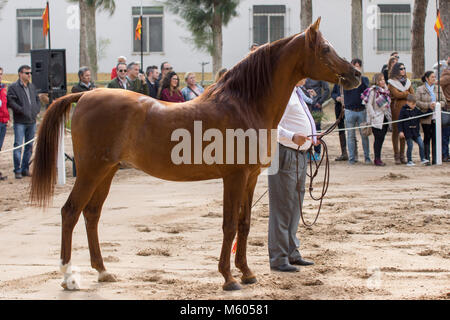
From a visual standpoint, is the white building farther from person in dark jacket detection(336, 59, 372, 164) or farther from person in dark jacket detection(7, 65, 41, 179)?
person in dark jacket detection(7, 65, 41, 179)

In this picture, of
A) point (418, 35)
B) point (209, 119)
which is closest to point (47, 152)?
point (209, 119)

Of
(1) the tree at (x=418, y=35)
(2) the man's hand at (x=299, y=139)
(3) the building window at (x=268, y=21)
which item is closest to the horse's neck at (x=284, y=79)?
(2) the man's hand at (x=299, y=139)

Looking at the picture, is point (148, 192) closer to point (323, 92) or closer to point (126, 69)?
point (126, 69)

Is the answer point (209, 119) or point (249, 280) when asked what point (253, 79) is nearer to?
→ point (209, 119)

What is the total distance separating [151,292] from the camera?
4.93 meters

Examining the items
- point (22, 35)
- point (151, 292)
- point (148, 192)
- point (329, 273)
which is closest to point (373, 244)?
point (329, 273)

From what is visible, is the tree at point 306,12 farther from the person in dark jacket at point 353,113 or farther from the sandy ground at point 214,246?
the sandy ground at point 214,246

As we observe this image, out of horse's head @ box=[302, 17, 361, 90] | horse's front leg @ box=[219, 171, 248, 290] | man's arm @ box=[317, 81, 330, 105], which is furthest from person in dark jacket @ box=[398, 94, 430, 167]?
horse's front leg @ box=[219, 171, 248, 290]

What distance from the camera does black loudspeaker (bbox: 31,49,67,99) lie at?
1227 cm

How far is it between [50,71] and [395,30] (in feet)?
56.4

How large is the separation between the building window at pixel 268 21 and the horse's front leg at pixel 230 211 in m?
20.6

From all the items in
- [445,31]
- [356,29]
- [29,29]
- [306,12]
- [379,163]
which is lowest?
[379,163]

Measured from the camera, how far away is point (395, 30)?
25.6 metres

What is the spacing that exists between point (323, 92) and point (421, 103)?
1949 mm
